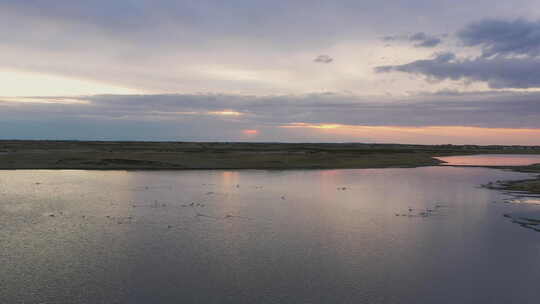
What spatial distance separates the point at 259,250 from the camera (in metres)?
14.4

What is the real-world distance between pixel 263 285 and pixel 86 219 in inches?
444

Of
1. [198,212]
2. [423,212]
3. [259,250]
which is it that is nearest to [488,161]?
[423,212]

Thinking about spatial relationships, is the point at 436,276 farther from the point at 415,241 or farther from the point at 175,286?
the point at 175,286

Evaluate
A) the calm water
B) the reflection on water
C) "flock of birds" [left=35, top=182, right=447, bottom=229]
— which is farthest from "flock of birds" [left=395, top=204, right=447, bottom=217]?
the reflection on water

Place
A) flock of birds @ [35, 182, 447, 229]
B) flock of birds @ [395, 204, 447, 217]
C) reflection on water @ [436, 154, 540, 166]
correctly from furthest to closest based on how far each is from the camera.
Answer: reflection on water @ [436, 154, 540, 166]
flock of birds @ [395, 204, 447, 217]
flock of birds @ [35, 182, 447, 229]

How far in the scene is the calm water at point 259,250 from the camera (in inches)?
427

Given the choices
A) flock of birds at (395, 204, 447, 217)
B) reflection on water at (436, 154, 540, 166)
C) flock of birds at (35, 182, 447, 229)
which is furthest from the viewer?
reflection on water at (436, 154, 540, 166)

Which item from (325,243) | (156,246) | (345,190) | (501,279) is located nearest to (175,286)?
(156,246)

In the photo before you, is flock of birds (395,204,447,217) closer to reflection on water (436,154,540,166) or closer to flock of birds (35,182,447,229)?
flock of birds (35,182,447,229)

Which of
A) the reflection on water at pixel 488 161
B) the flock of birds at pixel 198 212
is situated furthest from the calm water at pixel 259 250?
the reflection on water at pixel 488 161

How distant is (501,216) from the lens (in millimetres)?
21641

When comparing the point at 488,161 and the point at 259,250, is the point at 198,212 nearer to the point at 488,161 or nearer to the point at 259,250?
the point at 259,250

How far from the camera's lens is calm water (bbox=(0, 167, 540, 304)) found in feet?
35.6

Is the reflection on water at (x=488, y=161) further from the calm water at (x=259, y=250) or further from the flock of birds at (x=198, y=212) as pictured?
the flock of birds at (x=198, y=212)
